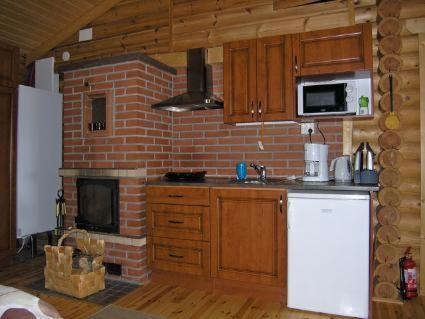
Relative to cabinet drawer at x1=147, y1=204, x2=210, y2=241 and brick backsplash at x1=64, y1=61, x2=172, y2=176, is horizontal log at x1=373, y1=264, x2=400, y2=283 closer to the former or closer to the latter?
cabinet drawer at x1=147, y1=204, x2=210, y2=241

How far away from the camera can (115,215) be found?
310 centimetres

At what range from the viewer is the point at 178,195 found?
2.87 m

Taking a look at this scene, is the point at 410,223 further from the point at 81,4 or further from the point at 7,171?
the point at 81,4

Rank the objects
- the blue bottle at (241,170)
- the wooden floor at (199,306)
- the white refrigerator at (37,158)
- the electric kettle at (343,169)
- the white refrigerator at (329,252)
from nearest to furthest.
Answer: the white refrigerator at (329,252) < the wooden floor at (199,306) < the electric kettle at (343,169) < the blue bottle at (241,170) < the white refrigerator at (37,158)

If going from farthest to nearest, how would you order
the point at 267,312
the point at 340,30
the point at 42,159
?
the point at 42,159, the point at 340,30, the point at 267,312

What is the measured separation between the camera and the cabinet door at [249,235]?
99.3 inches

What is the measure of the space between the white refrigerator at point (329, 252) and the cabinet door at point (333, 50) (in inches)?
40.5

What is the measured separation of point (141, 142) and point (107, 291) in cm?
132

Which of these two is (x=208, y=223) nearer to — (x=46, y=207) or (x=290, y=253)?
(x=290, y=253)

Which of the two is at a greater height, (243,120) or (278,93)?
(278,93)

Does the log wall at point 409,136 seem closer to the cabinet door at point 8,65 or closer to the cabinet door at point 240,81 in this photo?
the cabinet door at point 240,81

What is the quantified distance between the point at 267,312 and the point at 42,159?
311 centimetres

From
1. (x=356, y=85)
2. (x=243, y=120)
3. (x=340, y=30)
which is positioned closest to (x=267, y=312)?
(x=243, y=120)

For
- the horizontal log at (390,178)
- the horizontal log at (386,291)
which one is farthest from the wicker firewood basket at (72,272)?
the horizontal log at (390,178)
